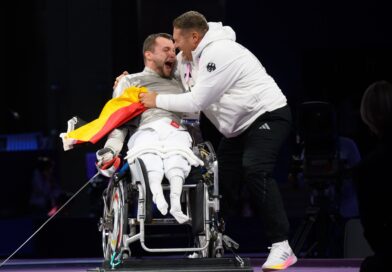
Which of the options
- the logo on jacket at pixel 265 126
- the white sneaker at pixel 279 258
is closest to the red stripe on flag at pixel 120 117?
the logo on jacket at pixel 265 126

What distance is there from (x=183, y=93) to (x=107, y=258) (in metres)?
0.92

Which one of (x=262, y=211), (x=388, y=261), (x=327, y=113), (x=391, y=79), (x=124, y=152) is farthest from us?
(x=391, y=79)

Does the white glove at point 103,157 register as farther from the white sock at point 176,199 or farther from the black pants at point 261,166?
the black pants at point 261,166

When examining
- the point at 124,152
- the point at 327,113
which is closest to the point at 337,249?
the point at 327,113

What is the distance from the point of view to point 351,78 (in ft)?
28.3

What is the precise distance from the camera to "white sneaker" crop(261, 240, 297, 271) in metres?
4.74

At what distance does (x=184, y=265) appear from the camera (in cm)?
454

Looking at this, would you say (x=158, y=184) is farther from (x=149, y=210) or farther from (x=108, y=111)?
(x=108, y=111)

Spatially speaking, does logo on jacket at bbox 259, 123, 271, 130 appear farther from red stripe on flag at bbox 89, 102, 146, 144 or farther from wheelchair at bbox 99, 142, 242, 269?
red stripe on flag at bbox 89, 102, 146, 144

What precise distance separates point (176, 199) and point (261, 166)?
0.50m

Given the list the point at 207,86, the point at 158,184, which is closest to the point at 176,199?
the point at 158,184

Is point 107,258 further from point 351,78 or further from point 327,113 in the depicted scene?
point 351,78

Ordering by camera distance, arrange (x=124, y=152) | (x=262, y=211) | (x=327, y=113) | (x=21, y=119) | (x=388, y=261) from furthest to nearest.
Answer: (x=21, y=119), (x=327, y=113), (x=124, y=152), (x=262, y=211), (x=388, y=261)

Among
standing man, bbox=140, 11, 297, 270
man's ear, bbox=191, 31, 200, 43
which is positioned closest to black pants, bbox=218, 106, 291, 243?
standing man, bbox=140, 11, 297, 270
